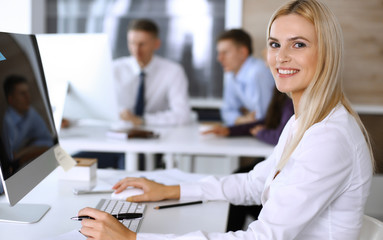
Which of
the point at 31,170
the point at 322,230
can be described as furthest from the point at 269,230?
the point at 31,170

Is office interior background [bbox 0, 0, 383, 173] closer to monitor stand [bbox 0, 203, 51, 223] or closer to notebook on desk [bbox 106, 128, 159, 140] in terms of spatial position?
notebook on desk [bbox 106, 128, 159, 140]

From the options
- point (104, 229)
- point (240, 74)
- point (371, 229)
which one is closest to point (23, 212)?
point (104, 229)

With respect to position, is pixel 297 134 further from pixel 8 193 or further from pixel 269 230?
pixel 8 193

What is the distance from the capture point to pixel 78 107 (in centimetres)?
221

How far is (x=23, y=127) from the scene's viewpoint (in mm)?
1203

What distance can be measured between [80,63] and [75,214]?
90 centimetres

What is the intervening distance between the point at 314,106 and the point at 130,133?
4.81ft

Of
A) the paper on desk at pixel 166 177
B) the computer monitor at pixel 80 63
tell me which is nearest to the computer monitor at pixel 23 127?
the paper on desk at pixel 166 177

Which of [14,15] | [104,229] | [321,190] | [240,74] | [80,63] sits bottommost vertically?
[104,229]

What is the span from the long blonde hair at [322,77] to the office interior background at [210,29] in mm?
2857

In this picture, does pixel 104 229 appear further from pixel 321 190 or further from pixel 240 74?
pixel 240 74

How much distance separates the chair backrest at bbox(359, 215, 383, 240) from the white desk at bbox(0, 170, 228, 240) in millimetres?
372

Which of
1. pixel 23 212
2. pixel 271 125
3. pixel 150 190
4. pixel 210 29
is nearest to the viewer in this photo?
pixel 23 212

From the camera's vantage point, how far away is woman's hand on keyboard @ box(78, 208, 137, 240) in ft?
3.26
